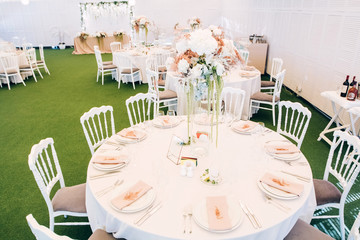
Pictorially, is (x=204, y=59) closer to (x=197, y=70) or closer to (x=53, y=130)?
(x=197, y=70)

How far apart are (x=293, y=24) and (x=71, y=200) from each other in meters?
5.69

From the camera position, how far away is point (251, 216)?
4.66 ft

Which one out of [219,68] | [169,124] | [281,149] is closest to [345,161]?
[281,149]

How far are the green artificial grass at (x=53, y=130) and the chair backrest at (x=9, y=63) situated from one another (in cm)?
52

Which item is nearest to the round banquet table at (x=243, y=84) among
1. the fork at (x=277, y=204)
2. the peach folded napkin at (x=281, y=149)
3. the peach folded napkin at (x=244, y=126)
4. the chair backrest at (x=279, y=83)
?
the chair backrest at (x=279, y=83)

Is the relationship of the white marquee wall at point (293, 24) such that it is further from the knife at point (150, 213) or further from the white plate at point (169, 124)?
the knife at point (150, 213)

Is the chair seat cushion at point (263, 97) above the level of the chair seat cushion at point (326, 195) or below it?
above

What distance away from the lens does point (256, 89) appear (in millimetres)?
4445

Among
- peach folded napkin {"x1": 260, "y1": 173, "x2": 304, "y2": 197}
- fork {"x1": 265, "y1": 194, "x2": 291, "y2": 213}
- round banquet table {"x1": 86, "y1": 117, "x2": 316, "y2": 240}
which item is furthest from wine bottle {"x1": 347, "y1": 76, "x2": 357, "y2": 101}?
fork {"x1": 265, "y1": 194, "x2": 291, "y2": 213}

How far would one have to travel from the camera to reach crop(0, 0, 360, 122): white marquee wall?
4051mm

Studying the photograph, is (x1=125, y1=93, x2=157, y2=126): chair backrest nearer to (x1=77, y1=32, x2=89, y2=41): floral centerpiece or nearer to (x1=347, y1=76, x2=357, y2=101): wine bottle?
(x1=347, y1=76, x2=357, y2=101): wine bottle

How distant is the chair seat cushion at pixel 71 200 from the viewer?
1950 millimetres

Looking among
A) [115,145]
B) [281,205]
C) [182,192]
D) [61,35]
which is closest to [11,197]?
[115,145]

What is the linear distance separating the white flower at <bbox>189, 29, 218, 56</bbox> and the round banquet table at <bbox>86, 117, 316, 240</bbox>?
0.81 m
